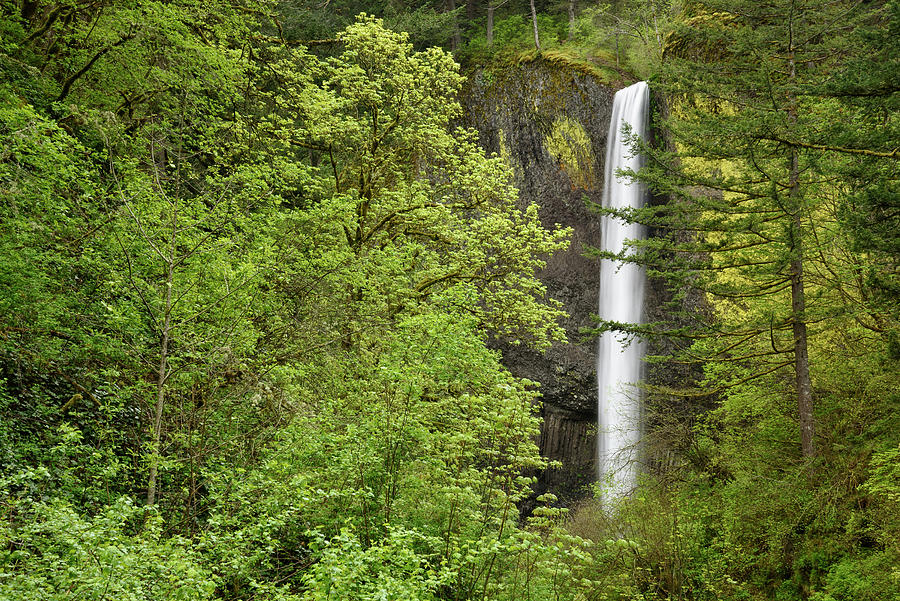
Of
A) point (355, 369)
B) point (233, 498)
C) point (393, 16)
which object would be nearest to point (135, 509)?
point (233, 498)

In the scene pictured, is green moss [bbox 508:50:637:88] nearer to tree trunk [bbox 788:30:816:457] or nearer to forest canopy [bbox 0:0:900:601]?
forest canopy [bbox 0:0:900:601]

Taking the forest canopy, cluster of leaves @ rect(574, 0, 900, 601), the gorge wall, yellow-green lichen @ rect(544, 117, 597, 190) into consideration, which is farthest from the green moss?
cluster of leaves @ rect(574, 0, 900, 601)

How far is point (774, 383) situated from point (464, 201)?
781cm

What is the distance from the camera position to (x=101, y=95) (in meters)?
10.4

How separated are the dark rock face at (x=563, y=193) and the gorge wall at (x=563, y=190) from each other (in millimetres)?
37

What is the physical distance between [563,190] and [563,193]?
111 mm

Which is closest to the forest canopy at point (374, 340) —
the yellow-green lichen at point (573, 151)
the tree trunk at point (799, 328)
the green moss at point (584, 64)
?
the tree trunk at point (799, 328)

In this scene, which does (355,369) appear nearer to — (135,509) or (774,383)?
(135,509)

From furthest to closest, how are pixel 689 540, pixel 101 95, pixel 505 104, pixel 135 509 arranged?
pixel 505 104
pixel 101 95
pixel 689 540
pixel 135 509

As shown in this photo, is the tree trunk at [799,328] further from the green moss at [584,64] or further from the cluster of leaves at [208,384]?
the green moss at [584,64]

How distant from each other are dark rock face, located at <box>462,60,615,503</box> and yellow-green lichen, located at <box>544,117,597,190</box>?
1.4 inches

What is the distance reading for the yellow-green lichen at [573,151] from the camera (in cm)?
2211

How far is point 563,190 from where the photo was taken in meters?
22.7

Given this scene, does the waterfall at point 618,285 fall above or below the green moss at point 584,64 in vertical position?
below
